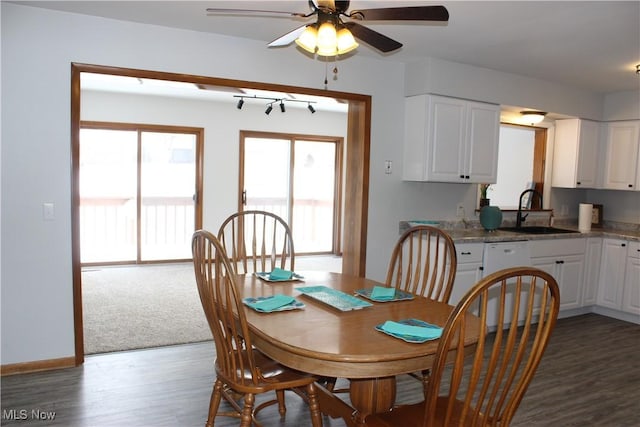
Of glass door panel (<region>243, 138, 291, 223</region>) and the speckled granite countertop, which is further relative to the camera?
glass door panel (<region>243, 138, 291, 223</region>)

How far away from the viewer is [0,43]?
2990 millimetres

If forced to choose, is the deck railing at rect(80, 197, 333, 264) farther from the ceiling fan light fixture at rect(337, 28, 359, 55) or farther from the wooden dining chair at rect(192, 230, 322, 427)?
the ceiling fan light fixture at rect(337, 28, 359, 55)

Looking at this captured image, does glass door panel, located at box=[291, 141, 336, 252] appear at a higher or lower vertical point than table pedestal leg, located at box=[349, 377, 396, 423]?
higher

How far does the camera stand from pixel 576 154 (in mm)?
5258

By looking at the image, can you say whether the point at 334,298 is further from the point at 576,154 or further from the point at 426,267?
the point at 576,154

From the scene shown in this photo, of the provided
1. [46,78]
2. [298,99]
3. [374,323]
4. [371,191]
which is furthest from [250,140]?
[374,323]

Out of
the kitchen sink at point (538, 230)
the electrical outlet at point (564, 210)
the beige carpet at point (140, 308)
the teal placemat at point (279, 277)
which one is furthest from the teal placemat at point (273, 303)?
the electrical outlet at point (564, 210)

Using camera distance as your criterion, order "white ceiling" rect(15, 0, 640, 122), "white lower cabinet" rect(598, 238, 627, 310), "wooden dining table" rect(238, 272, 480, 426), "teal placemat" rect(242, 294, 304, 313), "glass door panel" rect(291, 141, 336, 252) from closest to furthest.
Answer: "wooden dining table" rect(238, 272, 480, 426) < "teal placemat" rect(242, 294, 304, 313) < "white ceiling" rect(15, 0, 640, 122) < "white lower cabinet" rect(598, 238, 627, 310) < "glass door panel" rect(291, 141, 336, 252)

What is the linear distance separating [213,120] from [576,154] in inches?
189

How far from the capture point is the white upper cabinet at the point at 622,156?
516 centimetres

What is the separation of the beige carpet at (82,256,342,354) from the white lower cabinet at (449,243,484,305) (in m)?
2.11

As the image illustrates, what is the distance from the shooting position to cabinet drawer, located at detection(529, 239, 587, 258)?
4488 millimetres

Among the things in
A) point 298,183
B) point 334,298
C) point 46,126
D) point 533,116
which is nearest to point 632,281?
point 533,116

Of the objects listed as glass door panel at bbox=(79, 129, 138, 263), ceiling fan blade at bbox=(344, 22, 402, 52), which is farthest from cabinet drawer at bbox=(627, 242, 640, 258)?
glass door panel at bbox=(79, 129, 138, 263)
